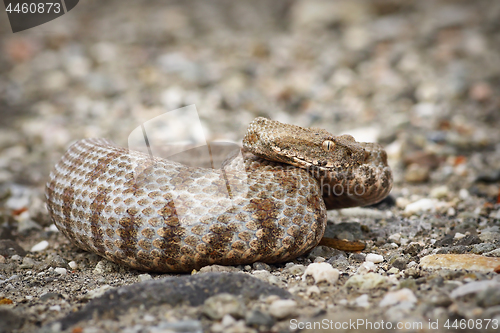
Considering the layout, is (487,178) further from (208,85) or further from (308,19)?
(308,19)

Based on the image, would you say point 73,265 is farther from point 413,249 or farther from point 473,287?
point 473,287

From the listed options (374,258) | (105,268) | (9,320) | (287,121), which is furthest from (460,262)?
(287,121)

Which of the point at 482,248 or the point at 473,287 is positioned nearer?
the point at 473,287

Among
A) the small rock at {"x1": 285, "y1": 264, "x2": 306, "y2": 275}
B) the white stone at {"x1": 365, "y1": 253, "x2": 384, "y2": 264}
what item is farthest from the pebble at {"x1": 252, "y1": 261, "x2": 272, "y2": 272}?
the white stone at {"x1": 365, "y1": 253, "x2": 384, "y2": 264}

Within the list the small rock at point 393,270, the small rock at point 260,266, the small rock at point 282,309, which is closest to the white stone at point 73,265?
the small rock at point 260,266

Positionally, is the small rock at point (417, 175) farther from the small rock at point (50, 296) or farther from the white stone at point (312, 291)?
the small rock at point (50, 296)
